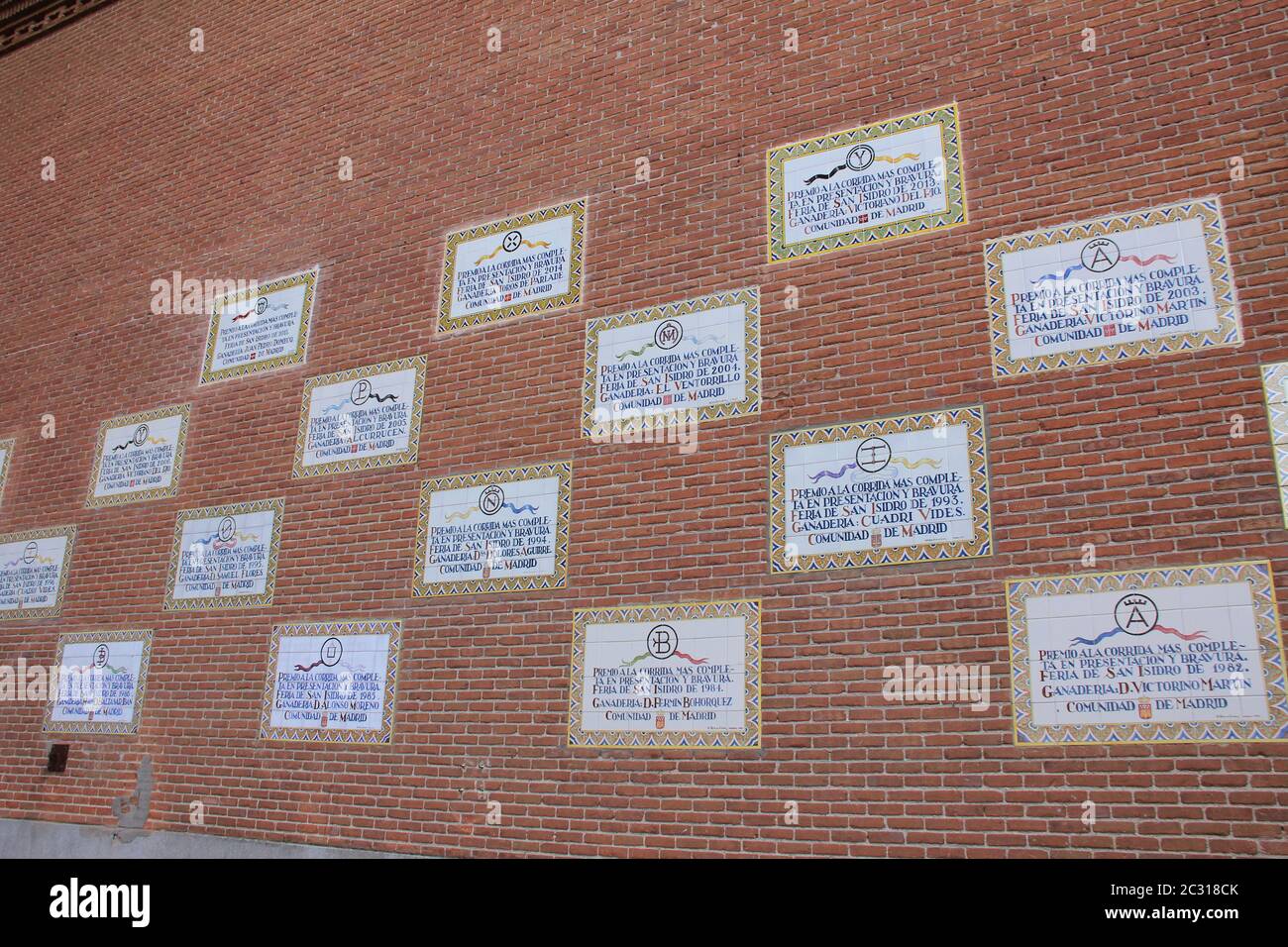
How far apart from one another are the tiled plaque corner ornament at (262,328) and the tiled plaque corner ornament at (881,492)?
4.41m

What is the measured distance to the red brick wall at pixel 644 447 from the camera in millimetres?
5242

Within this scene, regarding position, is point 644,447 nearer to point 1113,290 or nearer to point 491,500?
point 491,500

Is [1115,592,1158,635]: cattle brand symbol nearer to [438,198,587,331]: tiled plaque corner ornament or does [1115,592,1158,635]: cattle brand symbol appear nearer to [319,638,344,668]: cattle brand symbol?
[438,198,587,331]: tiled plaque corner ornament

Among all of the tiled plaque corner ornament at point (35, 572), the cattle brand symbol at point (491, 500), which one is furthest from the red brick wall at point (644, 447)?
the cattle brand symbol at point (491, 500)

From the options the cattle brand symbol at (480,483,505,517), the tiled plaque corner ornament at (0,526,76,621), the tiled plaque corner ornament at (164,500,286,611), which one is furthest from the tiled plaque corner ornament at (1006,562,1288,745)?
the tiled plaque corner ornament at (0,526,76,621)

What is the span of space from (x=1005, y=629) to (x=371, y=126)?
6541 mm

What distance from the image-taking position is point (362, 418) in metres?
7.89

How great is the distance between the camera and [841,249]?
6.36m

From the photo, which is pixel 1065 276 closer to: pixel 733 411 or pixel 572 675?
pixel 733 411

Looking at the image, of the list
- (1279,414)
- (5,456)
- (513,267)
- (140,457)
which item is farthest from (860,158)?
(5,456)

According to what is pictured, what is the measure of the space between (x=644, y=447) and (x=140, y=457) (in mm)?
5070

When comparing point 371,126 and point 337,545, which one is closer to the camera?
point 337,545

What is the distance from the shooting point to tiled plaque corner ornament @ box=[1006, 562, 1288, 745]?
4.76 m

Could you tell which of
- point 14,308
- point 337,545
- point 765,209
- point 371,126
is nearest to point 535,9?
point 371,126
